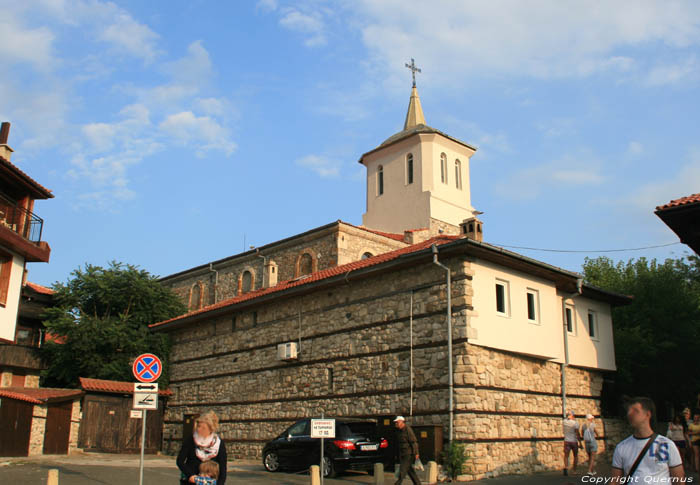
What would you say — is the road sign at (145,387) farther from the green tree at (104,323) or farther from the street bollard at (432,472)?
the green tree at (104,323)

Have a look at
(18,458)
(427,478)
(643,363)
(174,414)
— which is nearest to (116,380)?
(174,414)

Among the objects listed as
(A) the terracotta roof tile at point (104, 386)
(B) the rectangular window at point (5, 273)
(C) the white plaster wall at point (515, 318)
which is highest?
(B) the rectangular window at point (5, 273)

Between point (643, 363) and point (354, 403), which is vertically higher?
point (643, 363)

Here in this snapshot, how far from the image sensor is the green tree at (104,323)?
2812 centimetres

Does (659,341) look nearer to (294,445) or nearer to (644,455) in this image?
(294,445)

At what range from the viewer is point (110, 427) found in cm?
2436

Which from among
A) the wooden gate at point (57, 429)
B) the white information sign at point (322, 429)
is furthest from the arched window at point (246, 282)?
the white information sign at point (322, 429)

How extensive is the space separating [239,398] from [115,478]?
8610mm

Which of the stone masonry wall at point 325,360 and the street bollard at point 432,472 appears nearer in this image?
the street bollard at point 432,472

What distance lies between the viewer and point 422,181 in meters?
36.2

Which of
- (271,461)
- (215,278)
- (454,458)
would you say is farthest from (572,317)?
(215,278)

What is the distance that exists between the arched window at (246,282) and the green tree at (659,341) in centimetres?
2032

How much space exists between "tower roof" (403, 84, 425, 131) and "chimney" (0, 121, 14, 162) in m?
23.2

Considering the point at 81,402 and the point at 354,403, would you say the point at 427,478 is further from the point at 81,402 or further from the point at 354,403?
the point at 81,402
